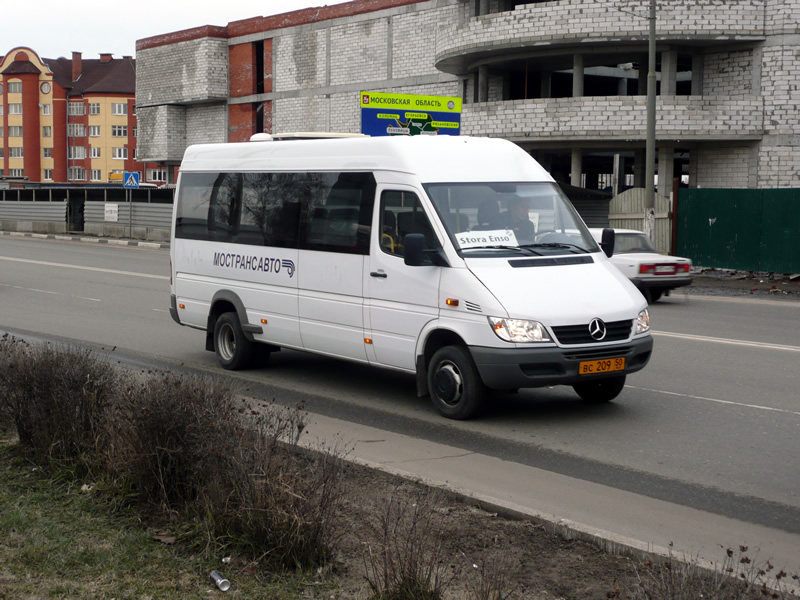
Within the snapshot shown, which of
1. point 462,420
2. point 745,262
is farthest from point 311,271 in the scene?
point 745,262

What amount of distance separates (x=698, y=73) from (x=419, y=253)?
35.5 meters

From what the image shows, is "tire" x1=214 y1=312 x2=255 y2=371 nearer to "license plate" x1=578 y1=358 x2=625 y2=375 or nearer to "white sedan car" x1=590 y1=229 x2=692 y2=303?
"license plate" x1=578 y1=358 x2=625 y2=375

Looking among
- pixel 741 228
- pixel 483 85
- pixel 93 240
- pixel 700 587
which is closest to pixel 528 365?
pixel 700 587

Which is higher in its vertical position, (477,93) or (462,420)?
(477,93)

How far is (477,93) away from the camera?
4688 centimetres

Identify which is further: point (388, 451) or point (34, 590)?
point (388, 451)

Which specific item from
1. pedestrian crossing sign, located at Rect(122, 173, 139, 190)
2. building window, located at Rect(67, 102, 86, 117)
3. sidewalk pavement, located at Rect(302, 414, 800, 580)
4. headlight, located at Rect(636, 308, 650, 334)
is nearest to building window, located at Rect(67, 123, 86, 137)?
building window, located at Rect(67, 102, 86, 117)

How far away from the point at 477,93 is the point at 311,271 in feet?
125

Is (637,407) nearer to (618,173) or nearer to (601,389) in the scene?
(601,389)

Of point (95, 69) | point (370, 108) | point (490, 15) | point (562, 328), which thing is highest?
point (95, 69)

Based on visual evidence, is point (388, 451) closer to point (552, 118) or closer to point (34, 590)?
point (34, 590)

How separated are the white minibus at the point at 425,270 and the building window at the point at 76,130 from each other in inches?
4250

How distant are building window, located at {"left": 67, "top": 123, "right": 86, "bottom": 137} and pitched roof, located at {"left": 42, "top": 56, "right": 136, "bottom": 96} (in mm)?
3395

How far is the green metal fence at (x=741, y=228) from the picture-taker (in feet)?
85.4
